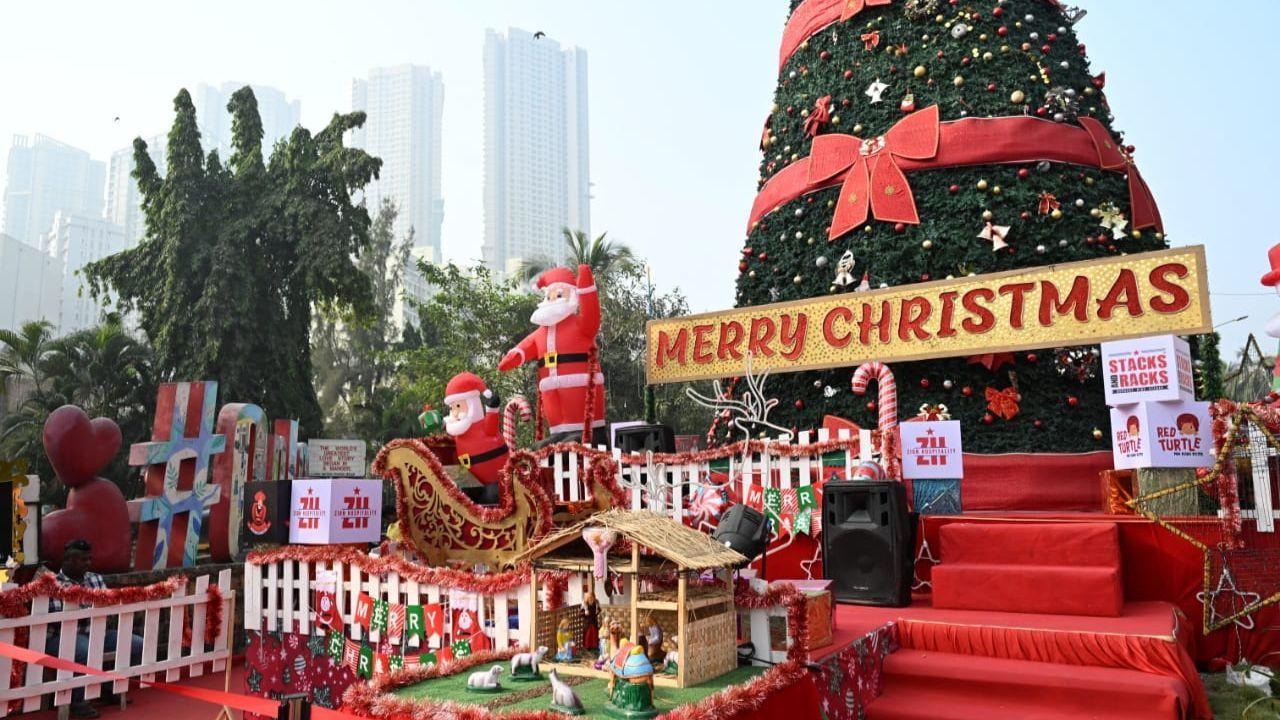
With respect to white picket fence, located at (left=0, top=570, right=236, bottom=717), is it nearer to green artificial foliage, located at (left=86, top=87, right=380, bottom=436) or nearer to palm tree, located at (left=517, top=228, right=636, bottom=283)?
green artificial foliage, located at (left=86, top=87, right=380, bottom=436)

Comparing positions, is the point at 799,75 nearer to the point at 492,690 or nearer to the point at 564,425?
the point at 564,425

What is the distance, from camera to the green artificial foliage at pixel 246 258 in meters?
21.1

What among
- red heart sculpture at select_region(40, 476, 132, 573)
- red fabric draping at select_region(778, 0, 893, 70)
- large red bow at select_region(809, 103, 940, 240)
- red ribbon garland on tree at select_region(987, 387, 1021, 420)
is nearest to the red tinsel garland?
red heart sculpture at select_region(40, 476, 132, 573)

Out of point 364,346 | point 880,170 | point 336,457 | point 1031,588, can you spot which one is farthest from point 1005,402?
point 364,346

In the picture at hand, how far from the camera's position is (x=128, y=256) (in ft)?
71.9

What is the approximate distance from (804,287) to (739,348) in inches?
53.1

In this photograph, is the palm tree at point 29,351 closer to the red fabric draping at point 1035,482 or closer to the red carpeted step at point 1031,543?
the red fabric draping at point 1035,482

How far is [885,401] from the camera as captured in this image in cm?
948

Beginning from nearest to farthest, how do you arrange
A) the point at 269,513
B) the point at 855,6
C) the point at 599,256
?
the point at 269,513 → the point at 855,6 → the point at 599,256

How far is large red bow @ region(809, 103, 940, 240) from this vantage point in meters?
11.4

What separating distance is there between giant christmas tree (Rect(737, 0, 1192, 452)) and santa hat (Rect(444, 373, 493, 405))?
433 centimetres

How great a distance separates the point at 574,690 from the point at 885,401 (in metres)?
5.98

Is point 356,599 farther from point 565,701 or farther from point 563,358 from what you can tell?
point 563,358

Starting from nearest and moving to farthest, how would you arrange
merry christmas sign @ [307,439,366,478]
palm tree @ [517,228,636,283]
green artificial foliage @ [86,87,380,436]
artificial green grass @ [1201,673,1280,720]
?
artificial green grass @ [1201,673,1280,720], merry christmas sign @ [307,439,366,478], green artificial foliage @ [86,87,380,436], palm tree @ [517,228,636,283]
